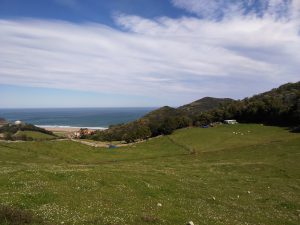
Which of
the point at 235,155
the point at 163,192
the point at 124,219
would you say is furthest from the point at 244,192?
the point at 235,155

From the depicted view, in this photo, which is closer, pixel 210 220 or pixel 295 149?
pixel 210 220

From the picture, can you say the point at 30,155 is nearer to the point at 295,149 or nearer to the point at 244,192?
the point at 244,192

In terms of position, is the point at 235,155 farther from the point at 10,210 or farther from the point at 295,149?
the point at 10,210

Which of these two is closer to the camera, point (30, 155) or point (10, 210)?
Result: point (10, 210)

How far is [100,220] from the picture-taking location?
17.5 metres

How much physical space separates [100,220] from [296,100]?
13978 cm

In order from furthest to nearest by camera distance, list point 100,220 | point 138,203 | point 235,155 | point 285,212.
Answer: point 235,155
point 285,212
point 138,203
point 100,220

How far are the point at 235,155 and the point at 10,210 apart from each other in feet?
219

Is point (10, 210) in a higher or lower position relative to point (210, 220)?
higher

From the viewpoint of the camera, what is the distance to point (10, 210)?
16250mm

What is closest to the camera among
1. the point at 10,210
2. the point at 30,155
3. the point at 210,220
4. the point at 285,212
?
the point at 10,210

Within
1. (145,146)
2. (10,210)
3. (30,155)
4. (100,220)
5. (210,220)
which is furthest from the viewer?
(145,146)

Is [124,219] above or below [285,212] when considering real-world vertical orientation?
above

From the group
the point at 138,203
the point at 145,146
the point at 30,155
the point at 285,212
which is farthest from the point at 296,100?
→ the point at 138,203
